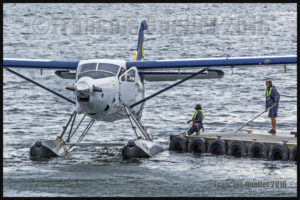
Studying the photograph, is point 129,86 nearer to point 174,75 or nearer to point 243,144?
point 174,75

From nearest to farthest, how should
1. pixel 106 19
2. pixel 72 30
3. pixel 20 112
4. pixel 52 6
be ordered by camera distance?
pixel 20 112 → pixel 72 30 → pixel 106 19 → pixel 52 6

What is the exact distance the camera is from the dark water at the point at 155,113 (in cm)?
1725

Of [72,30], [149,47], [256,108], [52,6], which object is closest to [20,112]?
[256,108]

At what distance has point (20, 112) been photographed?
34.2 metres

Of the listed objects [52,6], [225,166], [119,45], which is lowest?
[225,166]

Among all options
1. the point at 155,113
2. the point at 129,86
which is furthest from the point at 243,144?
the point at 155,113

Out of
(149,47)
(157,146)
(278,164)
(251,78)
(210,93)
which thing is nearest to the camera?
(278,164)

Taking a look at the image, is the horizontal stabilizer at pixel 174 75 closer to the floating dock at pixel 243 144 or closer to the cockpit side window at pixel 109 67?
the floating dock at pixel 243 144

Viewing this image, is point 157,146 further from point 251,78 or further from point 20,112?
point 251,78

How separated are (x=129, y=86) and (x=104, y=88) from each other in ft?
5.92

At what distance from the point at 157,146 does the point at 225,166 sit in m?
2.83

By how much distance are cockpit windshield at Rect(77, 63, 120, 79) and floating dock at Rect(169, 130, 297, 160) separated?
318cm

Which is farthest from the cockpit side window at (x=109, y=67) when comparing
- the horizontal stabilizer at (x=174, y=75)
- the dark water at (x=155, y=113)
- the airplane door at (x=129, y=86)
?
the horizontal stabilizer at (x=174, y=75)

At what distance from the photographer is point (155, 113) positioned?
3403 centimetres
